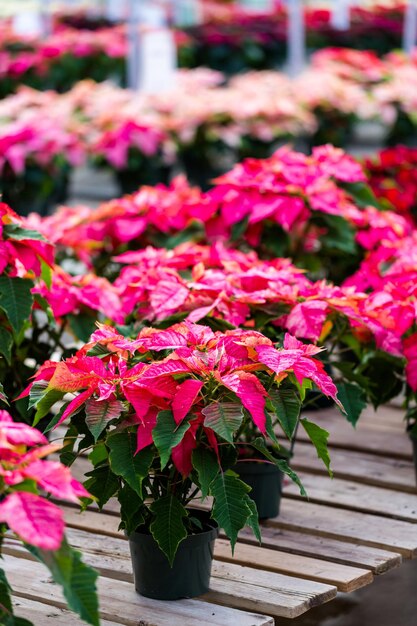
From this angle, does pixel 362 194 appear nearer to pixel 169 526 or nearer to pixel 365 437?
pixel 365 437

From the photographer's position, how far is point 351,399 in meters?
2.42

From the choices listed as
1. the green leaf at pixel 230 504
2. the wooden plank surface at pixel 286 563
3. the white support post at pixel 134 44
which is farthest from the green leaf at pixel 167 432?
the white support post at pixel 134 44

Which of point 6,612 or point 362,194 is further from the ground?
point 362,194

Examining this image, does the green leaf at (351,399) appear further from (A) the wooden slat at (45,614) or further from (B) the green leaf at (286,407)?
(A) the wooden slat at (45,614)

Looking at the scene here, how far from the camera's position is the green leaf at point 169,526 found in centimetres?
190

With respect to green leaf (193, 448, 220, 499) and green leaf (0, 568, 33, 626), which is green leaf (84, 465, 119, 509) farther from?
green leaf (0, 568, 33, 626)

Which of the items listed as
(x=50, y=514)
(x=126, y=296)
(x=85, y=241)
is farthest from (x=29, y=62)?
(x=50, y=514)

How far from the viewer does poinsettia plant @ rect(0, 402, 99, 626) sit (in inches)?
56.4

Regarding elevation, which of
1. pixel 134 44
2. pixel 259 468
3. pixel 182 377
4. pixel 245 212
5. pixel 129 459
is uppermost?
pixel 134 44

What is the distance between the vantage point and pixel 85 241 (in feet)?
10.3

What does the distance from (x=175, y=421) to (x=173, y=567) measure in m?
0.31

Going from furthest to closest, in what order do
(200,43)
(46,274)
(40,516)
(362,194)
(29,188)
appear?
(200,43) < (29,188) < (362,194) < (46,274) < (40,516)

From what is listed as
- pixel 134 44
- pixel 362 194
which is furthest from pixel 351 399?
pixel 134 44

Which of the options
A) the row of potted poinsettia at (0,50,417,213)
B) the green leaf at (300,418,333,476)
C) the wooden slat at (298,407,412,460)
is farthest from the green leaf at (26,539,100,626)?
the row of potted poinsettia at (0,50,417,213)
